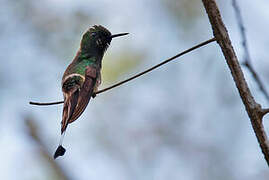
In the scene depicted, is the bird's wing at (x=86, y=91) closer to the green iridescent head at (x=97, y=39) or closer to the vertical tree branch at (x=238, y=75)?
the green iridescent head at (x=97, y=39)

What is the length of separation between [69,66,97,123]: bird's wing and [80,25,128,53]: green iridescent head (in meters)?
0.24

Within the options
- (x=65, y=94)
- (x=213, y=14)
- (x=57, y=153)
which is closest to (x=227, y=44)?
(x=213, y=14)

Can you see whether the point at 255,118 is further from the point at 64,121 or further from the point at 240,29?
the point at 64,121

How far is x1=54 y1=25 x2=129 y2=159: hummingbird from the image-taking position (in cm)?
272

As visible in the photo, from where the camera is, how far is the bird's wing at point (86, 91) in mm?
2597

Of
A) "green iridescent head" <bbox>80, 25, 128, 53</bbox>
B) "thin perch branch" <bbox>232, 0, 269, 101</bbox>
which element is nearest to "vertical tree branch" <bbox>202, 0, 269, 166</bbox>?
"thin perch branch" <bbox>232, 0, 269, 101</bbox>

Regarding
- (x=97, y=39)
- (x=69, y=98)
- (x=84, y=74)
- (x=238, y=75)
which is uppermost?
(x=97, y=39)

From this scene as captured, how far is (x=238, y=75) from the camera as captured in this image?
171cm

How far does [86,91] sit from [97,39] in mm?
786

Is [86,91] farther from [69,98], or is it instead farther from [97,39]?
[97,39]

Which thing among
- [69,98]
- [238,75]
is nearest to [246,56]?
[238,75]

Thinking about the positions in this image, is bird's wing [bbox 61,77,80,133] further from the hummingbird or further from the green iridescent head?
the green iridescent head

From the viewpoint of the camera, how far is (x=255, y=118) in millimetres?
1692

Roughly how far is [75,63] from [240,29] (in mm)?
1715
